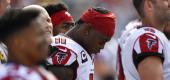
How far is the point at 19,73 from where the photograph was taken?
367 centimetres

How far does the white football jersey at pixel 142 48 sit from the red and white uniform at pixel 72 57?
0.49m

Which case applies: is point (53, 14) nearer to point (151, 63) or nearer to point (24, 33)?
point (151, 63)

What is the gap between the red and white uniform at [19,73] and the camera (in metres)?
3.65

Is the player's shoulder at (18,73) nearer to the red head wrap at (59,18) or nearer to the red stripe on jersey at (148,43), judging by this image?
the red stripe on jersey at (148,43)

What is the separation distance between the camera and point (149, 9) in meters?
5.33

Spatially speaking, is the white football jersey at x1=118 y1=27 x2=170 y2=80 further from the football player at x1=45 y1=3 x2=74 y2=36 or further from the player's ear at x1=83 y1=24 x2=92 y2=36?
the football player at x1=45 y1=3 x2=74 y2=36

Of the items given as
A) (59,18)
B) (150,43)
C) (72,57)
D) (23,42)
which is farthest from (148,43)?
(59,18)

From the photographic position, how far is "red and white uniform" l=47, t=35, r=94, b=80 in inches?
223

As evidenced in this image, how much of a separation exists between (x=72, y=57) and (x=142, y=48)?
30.4 inches

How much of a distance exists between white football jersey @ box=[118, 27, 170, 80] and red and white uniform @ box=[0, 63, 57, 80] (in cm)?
152

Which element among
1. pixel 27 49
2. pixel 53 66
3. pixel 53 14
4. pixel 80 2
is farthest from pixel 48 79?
pixel 80 2

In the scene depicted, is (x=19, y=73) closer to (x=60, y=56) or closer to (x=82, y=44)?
(x=60, y=56)

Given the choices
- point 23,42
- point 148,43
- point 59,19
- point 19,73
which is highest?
point 23,42

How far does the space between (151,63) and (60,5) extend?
201cm
